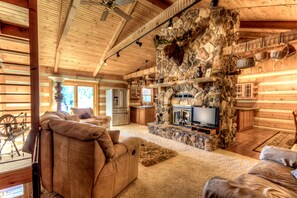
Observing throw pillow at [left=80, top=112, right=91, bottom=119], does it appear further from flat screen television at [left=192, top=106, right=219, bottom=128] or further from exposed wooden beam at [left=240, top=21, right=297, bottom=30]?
exposed wooden beam at [left=240, top=21, right=297, bottom=30]

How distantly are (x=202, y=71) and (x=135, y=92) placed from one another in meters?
4.84

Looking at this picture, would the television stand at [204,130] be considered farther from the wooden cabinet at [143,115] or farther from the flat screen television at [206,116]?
the wooden cabinet at [143,115]

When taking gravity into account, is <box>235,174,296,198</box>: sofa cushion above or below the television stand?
above

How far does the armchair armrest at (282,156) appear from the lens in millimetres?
1823

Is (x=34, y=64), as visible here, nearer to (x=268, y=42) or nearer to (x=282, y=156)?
(x=282, y=156)

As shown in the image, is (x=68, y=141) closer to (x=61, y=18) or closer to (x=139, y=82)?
(x=61, y=18)

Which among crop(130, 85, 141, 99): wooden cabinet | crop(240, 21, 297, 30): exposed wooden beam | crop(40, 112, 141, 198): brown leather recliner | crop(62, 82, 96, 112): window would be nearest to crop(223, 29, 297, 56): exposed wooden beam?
crop(240, 21, 297, 30): exposed wooden beam

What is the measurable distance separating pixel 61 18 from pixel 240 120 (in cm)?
717

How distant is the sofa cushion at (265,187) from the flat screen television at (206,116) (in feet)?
8.16

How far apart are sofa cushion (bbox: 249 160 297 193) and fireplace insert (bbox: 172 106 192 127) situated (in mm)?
2934

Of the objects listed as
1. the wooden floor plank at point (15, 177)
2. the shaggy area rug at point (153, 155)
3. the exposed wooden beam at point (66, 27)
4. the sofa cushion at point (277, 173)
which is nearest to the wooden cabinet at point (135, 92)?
the exposed wooden beam at point (66, 27)

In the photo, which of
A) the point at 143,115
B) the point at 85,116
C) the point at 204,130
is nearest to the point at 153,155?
the point at 204,130

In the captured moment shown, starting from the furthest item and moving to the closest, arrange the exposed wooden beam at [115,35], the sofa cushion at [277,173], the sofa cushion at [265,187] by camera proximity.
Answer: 1. the exposed wooden beam at [115,35]
2. the sofa cushion at [277,173]
3. the sofa cushion at [265,187]

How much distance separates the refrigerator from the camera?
712 centimetres
